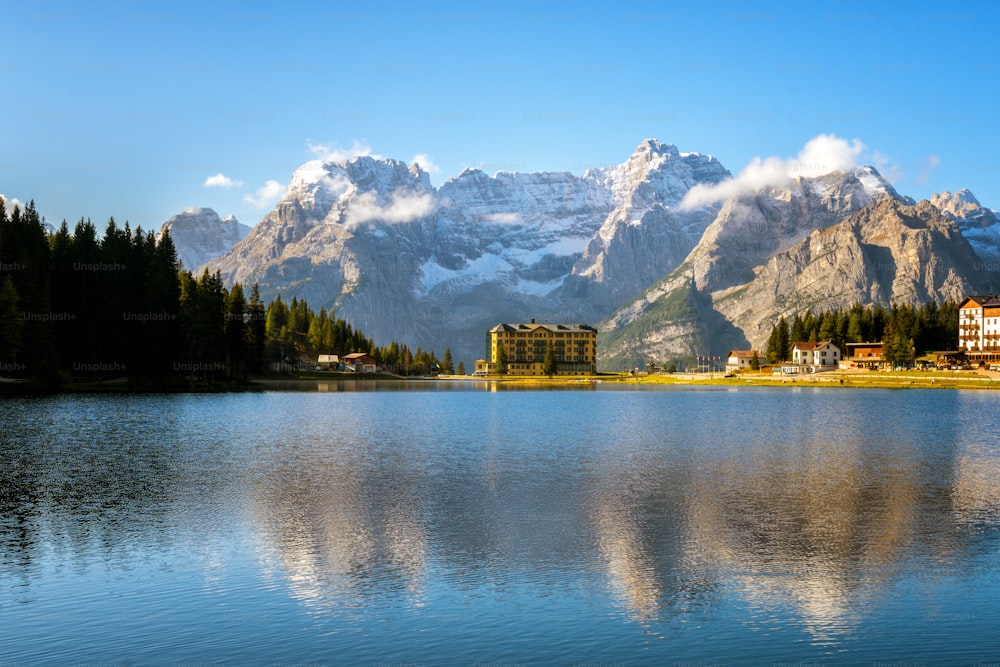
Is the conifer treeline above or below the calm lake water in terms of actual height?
above

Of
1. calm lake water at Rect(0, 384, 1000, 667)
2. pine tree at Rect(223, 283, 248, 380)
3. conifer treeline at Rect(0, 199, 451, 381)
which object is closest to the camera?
calm lake water at Rect(0, 384, 1000, 667)

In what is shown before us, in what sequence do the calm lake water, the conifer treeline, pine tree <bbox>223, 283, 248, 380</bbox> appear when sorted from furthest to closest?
pine tree <bbox>223, 283, 248, 380</bbox>, the conifer treeline, the calm lake water

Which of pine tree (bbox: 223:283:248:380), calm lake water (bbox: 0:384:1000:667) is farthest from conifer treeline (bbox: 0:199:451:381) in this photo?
calm lake water (bbox: 0:384:1000:667)

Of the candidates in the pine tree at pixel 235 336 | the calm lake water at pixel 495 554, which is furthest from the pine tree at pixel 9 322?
the pine tree at pixel 235 336

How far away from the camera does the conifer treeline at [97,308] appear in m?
130

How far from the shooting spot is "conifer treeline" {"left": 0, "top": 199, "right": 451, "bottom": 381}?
428 ft

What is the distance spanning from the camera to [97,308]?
145 meters

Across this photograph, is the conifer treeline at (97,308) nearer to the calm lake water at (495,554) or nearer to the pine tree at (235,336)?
the pine tree at (235,336)

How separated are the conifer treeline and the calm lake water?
64.1 metres

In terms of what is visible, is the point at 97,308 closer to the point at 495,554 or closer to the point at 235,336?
the point at 235,336

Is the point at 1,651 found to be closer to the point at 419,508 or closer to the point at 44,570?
the point at 44,570

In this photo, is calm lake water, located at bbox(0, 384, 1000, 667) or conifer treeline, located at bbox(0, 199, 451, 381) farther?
conifer treeline, located at bbox(0, 199, 451, 381)

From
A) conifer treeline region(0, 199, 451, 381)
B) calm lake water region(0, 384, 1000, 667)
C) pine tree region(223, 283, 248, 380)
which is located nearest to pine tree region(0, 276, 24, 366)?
conifer treeline region(0, 199, 451, 381)

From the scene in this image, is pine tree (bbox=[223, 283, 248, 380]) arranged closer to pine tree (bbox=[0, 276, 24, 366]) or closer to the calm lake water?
pine tree (bbox=[0, 276, 24, 366])
